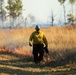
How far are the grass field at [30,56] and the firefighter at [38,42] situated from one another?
0.50 metres

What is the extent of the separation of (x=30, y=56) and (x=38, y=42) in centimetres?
385

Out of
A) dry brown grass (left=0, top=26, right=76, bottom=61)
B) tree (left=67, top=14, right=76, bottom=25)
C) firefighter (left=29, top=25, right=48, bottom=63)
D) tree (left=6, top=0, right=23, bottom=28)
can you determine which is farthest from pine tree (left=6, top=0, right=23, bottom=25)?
firefighter (left=29, top=25, right=48, bottom=63)

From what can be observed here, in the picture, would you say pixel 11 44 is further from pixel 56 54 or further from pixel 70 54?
pixel 70 54

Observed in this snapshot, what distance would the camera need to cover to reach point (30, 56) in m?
23.3

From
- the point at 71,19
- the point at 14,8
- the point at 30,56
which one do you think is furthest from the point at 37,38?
the point at 14,8

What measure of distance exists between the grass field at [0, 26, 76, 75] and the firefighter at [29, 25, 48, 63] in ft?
1.63

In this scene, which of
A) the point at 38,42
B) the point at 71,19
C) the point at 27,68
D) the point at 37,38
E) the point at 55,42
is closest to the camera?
the point at 27,68

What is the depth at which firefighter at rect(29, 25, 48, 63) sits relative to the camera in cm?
1934

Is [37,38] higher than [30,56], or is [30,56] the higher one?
[37,38]

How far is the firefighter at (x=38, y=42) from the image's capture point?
19.3 m

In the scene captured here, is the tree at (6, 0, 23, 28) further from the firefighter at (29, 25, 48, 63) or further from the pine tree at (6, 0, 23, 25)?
the firefighter at (29, 25, 48, 63)

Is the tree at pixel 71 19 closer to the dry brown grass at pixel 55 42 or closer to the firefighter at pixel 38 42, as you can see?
the dry brown grass at pixel 55 42

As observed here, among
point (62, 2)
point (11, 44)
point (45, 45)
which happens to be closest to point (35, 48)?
point (45, 45)

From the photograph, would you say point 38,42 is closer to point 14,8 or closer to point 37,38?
point 37,38
